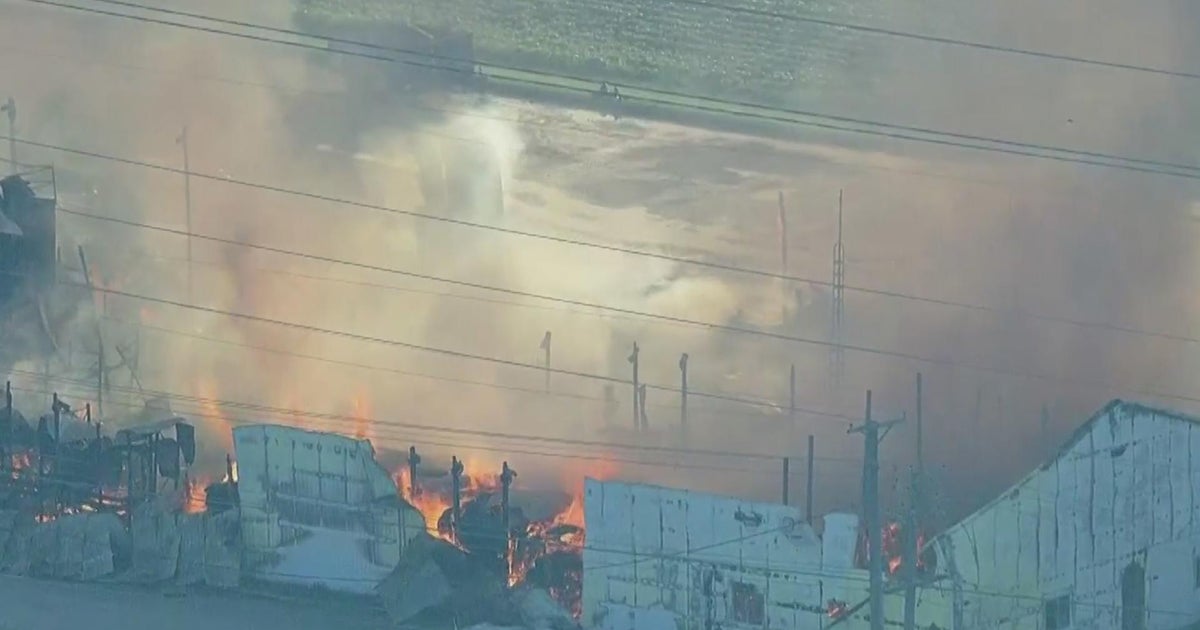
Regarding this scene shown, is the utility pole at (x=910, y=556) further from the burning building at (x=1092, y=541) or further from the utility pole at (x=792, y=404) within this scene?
the utility pole at (x=792, y=404)

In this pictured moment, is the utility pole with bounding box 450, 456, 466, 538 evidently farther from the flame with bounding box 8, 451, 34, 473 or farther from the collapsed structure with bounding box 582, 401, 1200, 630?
the flame with bounding box 8, 451, 34, 473

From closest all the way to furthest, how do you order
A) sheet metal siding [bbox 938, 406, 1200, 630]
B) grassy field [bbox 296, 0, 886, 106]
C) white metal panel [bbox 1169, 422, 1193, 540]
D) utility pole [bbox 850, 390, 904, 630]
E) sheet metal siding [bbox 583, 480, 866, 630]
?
1. utility pole [bbox 850, 390, 904, 630]
2. sheet metal siding [bbox 938, 406, 1200, 630]
3. sheet metal siding [bbox 583, 480, 866, 630]
4. white metal panel [bbox 1169, 422, 1193, 540]
5. grassy field [bbox 296, 0, 886, 106]

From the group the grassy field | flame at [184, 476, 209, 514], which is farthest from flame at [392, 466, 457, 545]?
the grassy field

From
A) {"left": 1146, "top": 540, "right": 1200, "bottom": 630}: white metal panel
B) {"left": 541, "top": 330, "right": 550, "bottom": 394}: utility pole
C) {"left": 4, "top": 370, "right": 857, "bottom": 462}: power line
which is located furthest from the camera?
{"left": 541, "top": 330, "right": 550, "bottom": 394}: utility pole

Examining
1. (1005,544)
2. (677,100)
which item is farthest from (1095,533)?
(677,100)

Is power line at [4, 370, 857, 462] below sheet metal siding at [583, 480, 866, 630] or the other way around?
the other way around

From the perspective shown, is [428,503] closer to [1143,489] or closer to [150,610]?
[150,610]

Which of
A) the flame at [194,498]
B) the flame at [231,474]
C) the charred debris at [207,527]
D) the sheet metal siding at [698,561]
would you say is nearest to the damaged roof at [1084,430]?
the sheet metal siding at [698,561]
